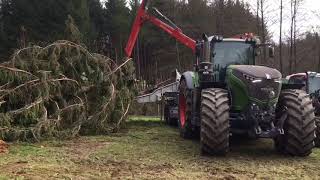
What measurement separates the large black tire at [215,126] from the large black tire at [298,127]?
1089mm

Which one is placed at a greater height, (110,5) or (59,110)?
(110,5)

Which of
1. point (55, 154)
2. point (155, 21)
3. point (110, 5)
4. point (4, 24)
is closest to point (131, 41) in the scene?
point (155, 21)

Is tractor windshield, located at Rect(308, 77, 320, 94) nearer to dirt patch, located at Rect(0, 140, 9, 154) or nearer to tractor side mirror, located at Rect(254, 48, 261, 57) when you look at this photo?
tractor side mirror, located at Rect(254, 48, 261, 57)

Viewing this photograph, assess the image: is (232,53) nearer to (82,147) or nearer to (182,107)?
(182,107)

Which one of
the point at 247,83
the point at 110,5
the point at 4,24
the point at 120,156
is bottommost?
the point at 120,156

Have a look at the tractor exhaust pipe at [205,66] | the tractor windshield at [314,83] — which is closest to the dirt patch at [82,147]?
the tractor exhaust pipe at [205,66]

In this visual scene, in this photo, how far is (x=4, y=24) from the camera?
115 feet

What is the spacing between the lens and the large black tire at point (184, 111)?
10.8 meters

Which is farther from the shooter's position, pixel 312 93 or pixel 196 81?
pixel 312 93

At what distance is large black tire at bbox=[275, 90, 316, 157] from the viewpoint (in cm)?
860

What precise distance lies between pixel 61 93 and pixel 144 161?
4.14m

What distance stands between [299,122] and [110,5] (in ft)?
119

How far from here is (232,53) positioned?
419 inches

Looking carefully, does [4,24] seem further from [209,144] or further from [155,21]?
[209,144]
